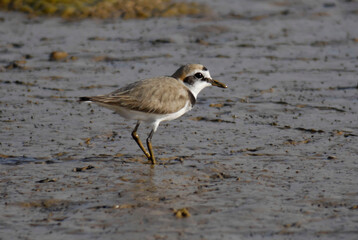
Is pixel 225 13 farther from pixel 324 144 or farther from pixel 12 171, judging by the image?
pixel 12 171

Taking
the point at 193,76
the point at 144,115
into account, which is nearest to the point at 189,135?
the point at 193,76

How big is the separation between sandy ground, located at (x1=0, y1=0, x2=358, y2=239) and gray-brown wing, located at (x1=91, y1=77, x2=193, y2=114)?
65 cm

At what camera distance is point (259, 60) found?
1334 centimetres

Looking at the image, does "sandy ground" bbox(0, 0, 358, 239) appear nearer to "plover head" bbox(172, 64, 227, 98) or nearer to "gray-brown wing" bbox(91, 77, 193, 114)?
"gray-brown wing" bbox(91, 77, 193, 114)

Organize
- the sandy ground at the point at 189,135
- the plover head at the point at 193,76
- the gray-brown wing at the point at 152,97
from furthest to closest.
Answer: the plover head at the point at 193,76 < the gray-brown wing at the point at 152,97 < the sandy ground at the point at 189,135

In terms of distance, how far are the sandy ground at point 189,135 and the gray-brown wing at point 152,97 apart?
0.65 m

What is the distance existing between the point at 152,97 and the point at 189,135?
4.07 feet

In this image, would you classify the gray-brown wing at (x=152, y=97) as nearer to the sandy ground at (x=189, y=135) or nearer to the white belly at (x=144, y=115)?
the white belly at (x=144, y=115)

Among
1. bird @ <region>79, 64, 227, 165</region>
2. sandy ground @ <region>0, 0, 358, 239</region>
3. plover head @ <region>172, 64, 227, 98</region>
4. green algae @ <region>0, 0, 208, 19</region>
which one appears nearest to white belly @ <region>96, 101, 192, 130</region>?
bird @ <region>79, 64, 227, 165</region>

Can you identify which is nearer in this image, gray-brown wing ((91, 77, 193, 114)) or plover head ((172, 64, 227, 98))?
gray-brown wing ((91, 77, 193, 114))

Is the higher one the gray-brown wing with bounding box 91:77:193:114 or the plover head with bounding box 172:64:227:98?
the plover head with bounding box 172:64:227:98

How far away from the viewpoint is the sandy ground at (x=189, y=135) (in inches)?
253

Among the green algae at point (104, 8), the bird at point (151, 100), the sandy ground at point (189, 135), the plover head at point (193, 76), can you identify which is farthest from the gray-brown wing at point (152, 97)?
the green algae at point (104, 8)

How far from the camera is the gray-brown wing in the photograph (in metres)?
8.16
